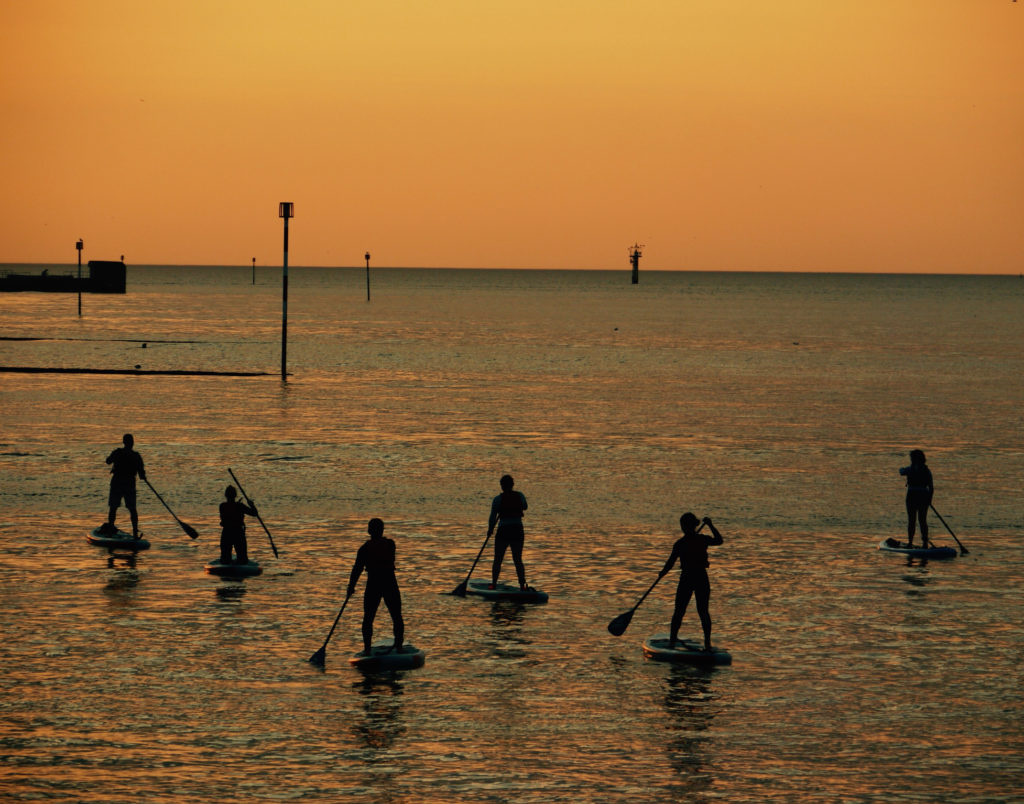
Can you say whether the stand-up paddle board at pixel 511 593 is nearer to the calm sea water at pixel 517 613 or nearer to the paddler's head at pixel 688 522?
the calm sea water at pixel 517 613

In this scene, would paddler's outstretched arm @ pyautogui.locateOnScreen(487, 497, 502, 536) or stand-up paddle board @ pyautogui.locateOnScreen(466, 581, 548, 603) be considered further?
stand-up paddle board @ pyautogui.locateOnScreen(466, 581, 548, 603)

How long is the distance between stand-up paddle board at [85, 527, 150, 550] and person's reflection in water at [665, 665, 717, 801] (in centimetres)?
1106

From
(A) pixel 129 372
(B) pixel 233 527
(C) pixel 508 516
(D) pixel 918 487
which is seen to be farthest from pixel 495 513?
(A) pixel 129 372

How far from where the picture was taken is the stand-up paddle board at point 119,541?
79.6 ft

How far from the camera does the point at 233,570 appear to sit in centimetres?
2209

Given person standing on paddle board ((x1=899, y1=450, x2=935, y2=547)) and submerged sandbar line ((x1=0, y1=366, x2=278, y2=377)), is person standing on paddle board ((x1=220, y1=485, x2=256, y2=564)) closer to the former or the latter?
person standing on paddle board ((x1=899, y1=450, x2=935, y2=547))

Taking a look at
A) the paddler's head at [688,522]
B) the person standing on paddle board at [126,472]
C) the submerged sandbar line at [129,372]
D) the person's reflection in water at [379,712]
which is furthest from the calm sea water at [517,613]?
the submerged sandbar line at [129,372]

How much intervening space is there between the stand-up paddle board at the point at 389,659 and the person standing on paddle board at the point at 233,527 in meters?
5.01

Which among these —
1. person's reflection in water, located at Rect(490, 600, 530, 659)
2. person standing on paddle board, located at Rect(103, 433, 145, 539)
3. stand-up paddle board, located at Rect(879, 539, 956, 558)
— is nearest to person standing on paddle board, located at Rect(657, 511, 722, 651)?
person's reflection in water, located at Rect(490, 600, 530, 659)

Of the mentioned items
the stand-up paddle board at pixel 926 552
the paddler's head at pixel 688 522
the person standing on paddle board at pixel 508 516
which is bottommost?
the stand-up paddle board at pixel 926 552

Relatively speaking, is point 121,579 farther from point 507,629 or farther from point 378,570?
point 378,570

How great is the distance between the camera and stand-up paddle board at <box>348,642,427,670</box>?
1656 centimetres

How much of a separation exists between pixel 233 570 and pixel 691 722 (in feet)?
31.7

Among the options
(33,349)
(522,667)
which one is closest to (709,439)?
(522,667)
